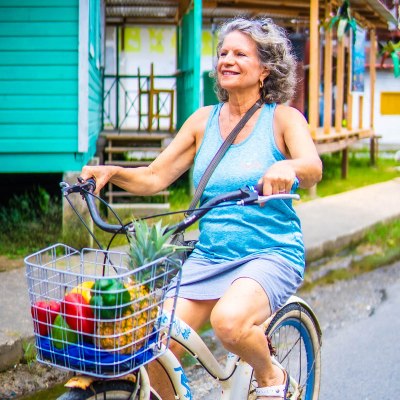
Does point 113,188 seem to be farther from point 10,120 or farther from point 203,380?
point 203,380

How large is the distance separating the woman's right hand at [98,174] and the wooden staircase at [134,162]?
6.64m

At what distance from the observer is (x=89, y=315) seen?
7.60 feet

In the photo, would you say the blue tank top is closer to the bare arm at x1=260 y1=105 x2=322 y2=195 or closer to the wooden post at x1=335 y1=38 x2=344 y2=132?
the bare arm at x1=260 y1=105 x2=322 y2=195

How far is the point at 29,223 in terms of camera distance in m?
8.96

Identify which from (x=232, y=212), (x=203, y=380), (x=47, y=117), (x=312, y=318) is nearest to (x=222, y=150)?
(x=232, y=212)

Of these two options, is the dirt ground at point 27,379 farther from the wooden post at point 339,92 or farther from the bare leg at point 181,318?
the wooden post at point 339,92

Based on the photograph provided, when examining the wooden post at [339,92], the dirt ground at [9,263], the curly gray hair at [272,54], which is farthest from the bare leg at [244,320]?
the wooden post at [339,92]

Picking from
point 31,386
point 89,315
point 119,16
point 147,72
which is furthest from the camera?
point 147,72

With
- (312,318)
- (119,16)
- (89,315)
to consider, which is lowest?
(312,318)

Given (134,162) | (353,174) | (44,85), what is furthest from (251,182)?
(353,174)

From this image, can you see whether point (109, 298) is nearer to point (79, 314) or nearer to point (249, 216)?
point (79, 314)

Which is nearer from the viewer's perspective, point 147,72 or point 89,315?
point 89,315

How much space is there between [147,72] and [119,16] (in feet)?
9.80

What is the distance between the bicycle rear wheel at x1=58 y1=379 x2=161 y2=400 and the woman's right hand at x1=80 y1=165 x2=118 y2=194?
0.75 meters
